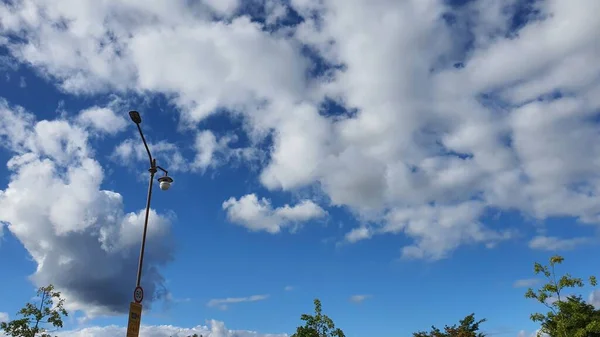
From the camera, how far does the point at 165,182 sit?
1817cm

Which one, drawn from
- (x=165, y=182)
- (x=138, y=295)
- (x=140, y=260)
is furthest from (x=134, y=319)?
(x=165, y=182)

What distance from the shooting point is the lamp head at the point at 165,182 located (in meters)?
18.1

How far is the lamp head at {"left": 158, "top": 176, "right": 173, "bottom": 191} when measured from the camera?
59.5 ft

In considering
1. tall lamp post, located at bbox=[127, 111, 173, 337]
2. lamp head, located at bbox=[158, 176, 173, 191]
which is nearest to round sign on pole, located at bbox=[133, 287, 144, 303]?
tall lamp post, located at bbox=[127, 111, 173, 337]

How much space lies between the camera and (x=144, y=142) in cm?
1838

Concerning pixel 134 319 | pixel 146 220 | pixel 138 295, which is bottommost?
pixel 134 319

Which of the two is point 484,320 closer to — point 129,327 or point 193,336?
point 193,336

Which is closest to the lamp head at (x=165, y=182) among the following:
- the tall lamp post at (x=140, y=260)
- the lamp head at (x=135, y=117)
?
the tall lamp post at (x=140, y=260)

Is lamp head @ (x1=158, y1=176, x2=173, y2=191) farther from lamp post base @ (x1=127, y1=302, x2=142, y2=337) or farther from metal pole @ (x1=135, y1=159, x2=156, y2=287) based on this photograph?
lamp post base @ (x1=127, y1=302, x2=142, y2=337)

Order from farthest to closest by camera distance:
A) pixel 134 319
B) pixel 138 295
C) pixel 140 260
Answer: pixel 140 260, pixel 138 295, pixel 134 319

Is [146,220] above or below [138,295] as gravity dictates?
above

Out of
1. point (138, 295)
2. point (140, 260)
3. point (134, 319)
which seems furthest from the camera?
point (140, 260)

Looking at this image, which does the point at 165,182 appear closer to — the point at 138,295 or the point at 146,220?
the point at 146,220

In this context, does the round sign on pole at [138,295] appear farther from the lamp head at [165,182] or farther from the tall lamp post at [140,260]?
the lamp head at [165,182]
